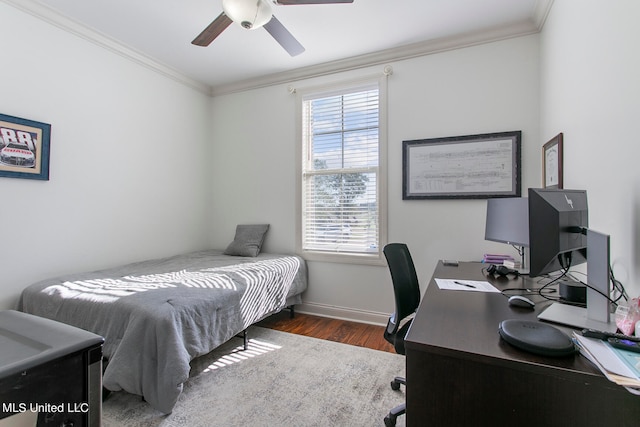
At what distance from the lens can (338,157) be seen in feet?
11.0

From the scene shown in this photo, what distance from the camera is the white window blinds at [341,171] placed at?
3.19 m

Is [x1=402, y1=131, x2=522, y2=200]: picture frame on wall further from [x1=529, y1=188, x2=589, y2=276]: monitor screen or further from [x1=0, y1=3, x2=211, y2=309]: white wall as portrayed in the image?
[x1=0, y1=3, x2=211, y2=309]: white wall

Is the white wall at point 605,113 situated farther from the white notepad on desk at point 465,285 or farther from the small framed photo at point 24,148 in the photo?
the small framed photo at point 24,148

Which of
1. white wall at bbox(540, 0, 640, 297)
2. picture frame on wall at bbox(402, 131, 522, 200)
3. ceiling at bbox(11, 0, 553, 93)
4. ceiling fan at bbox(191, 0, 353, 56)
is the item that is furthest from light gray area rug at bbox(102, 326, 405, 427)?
ceiling at bbox(11, 0, 553, 93)

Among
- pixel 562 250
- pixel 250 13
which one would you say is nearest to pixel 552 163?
pixel 562 250

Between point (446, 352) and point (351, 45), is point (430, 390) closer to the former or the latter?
point (446, 352)

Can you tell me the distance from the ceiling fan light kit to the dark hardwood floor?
2623 millimetres

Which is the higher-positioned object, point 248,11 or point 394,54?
point 394,54

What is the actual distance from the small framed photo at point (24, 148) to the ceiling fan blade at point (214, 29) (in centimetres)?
147

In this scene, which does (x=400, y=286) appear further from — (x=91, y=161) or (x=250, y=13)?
(x=91, y=161)

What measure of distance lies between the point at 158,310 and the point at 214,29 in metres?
1.94

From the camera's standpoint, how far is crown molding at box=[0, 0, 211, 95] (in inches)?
89.3

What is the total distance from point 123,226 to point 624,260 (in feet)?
12.3

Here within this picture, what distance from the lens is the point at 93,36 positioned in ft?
8.76
